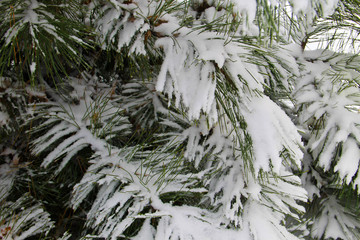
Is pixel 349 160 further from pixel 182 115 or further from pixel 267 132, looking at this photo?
pixel 182 115

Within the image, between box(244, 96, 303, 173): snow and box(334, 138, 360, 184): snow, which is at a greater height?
box(244, 96, 303, 173): snow

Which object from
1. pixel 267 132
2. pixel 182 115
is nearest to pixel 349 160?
pixel 267 132

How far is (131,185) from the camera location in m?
0.65

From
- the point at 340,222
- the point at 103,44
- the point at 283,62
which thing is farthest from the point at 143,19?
the point at 340,222

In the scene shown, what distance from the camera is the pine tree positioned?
57cm

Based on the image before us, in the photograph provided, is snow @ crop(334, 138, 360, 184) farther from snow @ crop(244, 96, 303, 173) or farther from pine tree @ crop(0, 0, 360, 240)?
snow @ crop(244, 96, 303, 173)

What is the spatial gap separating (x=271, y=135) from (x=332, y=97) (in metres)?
0.38

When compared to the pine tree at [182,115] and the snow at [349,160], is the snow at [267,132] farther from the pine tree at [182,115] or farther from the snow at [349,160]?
the snow at [349,160]

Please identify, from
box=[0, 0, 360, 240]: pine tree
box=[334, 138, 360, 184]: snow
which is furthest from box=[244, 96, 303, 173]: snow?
box=[334, 138, 360, 184]: snow

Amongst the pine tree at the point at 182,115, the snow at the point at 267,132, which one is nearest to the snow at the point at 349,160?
the pine tree at the point at 182,115

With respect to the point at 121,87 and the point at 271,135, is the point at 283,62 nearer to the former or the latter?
the point at 271,135

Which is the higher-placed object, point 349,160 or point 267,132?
point 267,132

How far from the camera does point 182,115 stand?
2.68 feet

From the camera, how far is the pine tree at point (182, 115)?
574 millimetres
